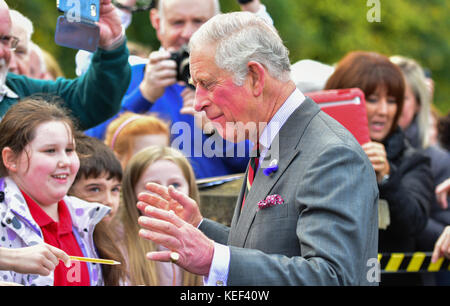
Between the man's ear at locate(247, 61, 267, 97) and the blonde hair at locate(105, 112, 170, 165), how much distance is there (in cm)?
202

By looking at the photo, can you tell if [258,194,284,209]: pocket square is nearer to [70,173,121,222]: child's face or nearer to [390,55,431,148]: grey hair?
[70,173,121,222]: child's face

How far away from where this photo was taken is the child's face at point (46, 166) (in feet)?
11.8

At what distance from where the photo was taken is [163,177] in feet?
14.6

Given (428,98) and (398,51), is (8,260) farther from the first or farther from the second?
(398,51)

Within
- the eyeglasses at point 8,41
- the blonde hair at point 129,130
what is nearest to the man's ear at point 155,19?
the blonde hair at point 129,130

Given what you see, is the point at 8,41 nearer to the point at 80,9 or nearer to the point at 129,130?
the point at 80,9

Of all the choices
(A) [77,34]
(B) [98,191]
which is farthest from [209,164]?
(A) [77,34]

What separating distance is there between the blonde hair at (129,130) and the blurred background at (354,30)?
32.0 ft

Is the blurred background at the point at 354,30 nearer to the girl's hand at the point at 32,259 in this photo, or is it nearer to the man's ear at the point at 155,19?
the man's ear at the point at 155,19

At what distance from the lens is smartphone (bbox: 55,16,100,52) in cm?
376

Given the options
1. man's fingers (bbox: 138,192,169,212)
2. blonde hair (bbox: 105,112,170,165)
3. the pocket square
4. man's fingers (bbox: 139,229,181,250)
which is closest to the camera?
man's fingers (bbox: 139,229,181,250)

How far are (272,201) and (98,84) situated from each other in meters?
1.70

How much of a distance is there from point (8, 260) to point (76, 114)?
62.2 inches

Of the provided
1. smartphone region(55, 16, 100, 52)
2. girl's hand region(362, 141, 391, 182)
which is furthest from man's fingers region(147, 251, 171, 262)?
girl's hand region(362, 141, 391, 182)
